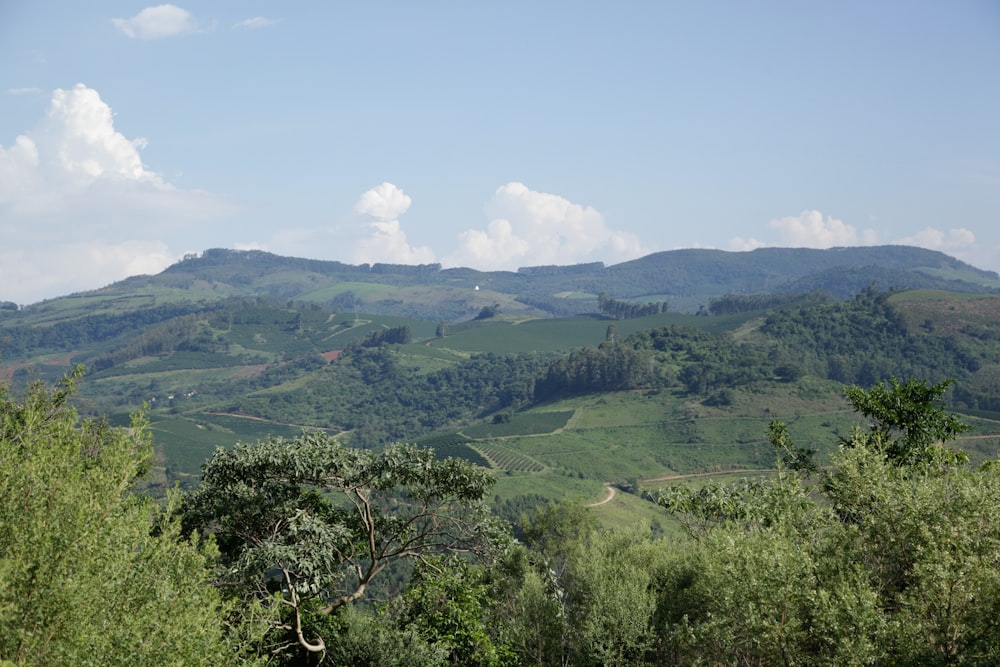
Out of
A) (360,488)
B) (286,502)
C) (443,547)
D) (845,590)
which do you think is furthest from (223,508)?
(845,590)

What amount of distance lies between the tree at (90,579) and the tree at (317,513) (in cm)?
607

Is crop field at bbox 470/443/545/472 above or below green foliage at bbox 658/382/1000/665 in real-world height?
below

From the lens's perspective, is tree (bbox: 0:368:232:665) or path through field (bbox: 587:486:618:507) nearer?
tree (bbox: 0:368:232:665)

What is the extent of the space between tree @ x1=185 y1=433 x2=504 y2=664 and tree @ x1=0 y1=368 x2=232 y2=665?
607 cm

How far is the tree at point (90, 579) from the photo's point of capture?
1281 centimetres

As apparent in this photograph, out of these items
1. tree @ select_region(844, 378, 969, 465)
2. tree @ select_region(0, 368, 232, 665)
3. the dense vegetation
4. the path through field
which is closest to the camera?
tree @ select_region(0, 368, 232, 665)

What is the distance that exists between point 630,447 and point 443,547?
158128mm

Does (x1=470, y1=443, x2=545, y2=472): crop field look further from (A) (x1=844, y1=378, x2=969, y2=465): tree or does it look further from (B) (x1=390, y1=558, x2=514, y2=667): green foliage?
(B) (x1=390, y1=558, x2=514, y2=667): green foliage

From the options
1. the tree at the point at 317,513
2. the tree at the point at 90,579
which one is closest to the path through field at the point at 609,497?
the tree at the point at 317,513

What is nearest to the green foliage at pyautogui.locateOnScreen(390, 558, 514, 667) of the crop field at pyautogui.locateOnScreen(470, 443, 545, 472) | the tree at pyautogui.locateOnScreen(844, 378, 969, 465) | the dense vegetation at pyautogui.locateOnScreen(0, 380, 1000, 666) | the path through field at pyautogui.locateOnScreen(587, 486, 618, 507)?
the dense vegetation at pyautogui.locateOnScreen(0, 380, 1000, 666)

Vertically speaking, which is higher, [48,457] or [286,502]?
[48,457]

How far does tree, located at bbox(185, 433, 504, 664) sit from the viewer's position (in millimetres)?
22891

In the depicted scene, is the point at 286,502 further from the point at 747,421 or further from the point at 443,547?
the point at 747,421

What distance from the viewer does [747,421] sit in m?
180
